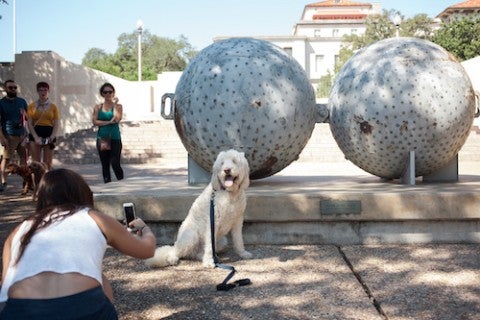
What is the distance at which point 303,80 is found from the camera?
577cm

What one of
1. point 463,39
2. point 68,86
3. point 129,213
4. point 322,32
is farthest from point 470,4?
point 129,213

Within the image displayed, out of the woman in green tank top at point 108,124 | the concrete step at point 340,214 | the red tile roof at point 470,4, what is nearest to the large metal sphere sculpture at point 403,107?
the concrete step at point 340,214

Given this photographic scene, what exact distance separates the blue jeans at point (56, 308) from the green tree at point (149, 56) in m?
62.0

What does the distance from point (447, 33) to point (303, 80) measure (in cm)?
4159

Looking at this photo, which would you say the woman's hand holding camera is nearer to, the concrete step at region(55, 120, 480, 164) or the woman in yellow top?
the woman in yellow top

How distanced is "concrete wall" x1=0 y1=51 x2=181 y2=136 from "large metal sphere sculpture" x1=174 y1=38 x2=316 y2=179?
17.6 metres

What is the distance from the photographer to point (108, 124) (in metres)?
7.58

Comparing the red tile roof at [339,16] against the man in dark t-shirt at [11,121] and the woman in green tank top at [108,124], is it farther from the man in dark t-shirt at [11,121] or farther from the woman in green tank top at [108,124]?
the woman in green tank top at [108,124]

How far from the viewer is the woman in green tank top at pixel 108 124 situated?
299 inches

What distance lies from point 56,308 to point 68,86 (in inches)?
964

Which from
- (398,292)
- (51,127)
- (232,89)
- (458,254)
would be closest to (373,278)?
(398,292)

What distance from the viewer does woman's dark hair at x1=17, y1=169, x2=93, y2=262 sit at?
2445 millimetres

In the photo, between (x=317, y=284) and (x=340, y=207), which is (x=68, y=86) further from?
(x=317, y=284)

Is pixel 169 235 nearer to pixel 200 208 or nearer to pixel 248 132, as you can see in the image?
pixel 200 208
